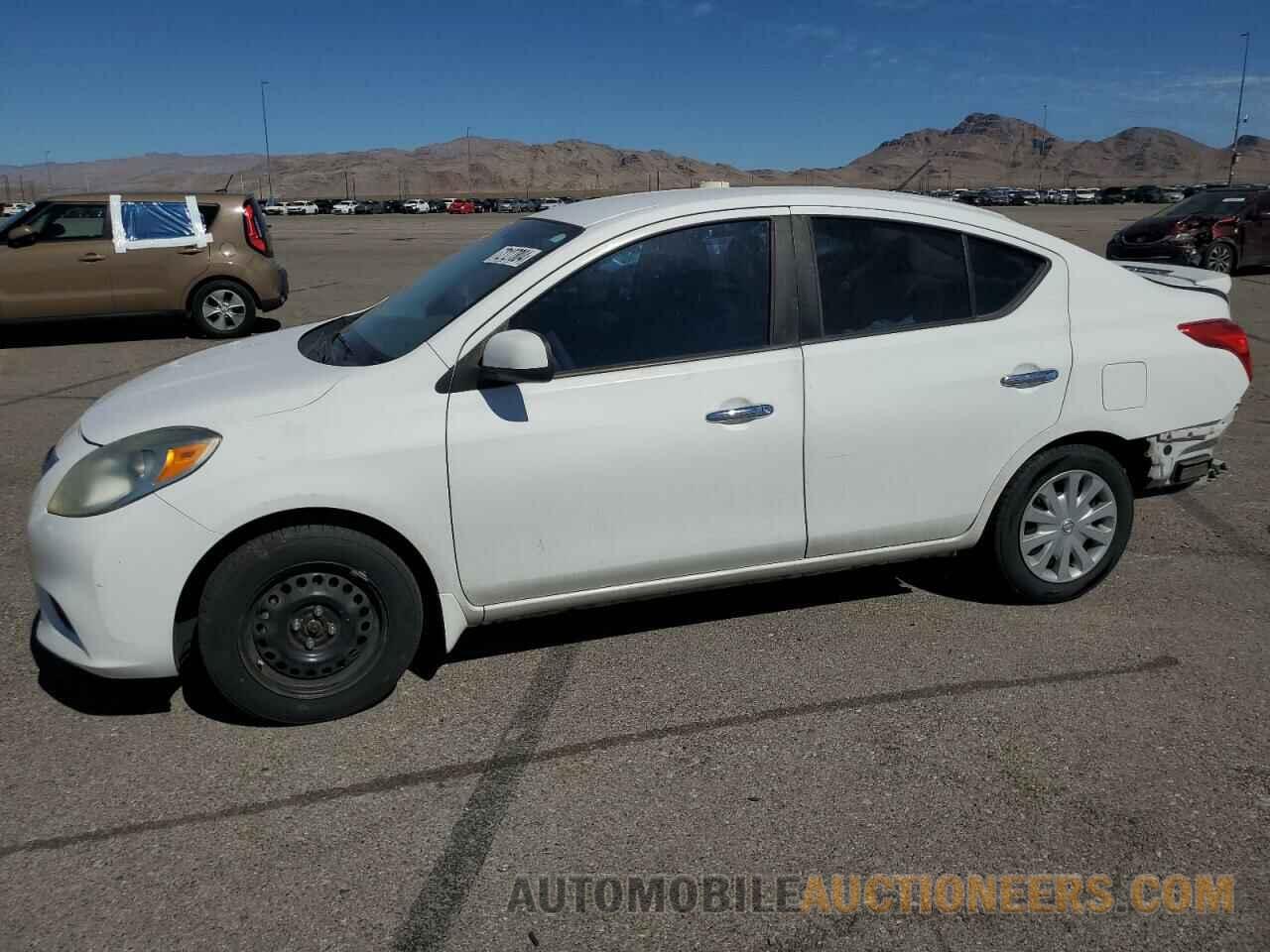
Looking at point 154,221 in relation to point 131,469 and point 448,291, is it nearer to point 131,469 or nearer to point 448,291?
point 448,291

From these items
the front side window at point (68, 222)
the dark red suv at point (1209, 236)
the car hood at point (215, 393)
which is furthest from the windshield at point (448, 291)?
the dark red suv at point (1209, 236)

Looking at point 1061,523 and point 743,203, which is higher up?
point 743,203

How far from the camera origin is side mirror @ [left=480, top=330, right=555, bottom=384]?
139 inches

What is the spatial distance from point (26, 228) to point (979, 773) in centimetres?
1189

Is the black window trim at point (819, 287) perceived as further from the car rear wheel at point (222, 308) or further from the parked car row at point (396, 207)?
the parked car row at point (396, 207)

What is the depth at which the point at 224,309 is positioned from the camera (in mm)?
12148

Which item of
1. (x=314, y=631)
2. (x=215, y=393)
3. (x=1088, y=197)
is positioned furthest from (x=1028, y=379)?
(x=1088, y=197)

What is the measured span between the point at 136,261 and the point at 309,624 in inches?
384

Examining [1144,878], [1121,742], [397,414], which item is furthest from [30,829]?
[1121,742]

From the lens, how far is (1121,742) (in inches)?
139

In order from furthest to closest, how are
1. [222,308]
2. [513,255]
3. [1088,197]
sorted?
1. [1088,197]
2. [222,308]
3. [513,255]

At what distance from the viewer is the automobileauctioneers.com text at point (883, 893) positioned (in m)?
2.79

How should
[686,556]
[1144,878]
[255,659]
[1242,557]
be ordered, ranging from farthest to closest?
[1242,557]
[686,556]
[255,659]
[1144,878]

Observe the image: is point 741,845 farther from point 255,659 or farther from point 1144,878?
point 255,659
